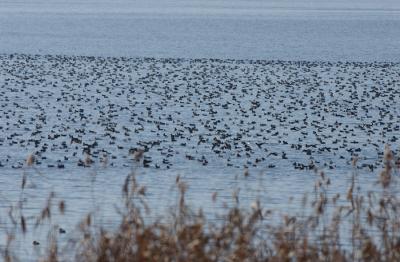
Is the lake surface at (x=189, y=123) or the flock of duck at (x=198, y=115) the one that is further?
the flock of duck at (x=198, y=115)

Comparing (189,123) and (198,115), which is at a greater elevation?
(198,115)

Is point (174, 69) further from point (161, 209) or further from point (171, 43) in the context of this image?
point (161, 209)

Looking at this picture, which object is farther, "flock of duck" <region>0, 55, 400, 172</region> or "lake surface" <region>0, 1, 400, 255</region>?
"flock of duck" <region>0, 55, 400, 172</region>

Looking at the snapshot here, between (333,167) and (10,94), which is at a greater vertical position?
(10,94)

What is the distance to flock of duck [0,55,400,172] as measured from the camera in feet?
111

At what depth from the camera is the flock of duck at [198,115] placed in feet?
111

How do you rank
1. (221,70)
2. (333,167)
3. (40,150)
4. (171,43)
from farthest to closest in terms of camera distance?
1. (171,43)
2. (221,70)
3. (40,150)
4. (333,167)

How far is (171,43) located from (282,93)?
5878 cm

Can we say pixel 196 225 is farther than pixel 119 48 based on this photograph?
No

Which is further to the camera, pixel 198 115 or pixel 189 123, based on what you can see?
pixel 198 115

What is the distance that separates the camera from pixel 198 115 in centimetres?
4459

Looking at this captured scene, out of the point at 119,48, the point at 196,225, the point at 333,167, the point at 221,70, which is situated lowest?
the point at 196,225

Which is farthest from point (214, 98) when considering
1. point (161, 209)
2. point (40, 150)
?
point (161, 209)

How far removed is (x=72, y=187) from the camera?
2752cm
